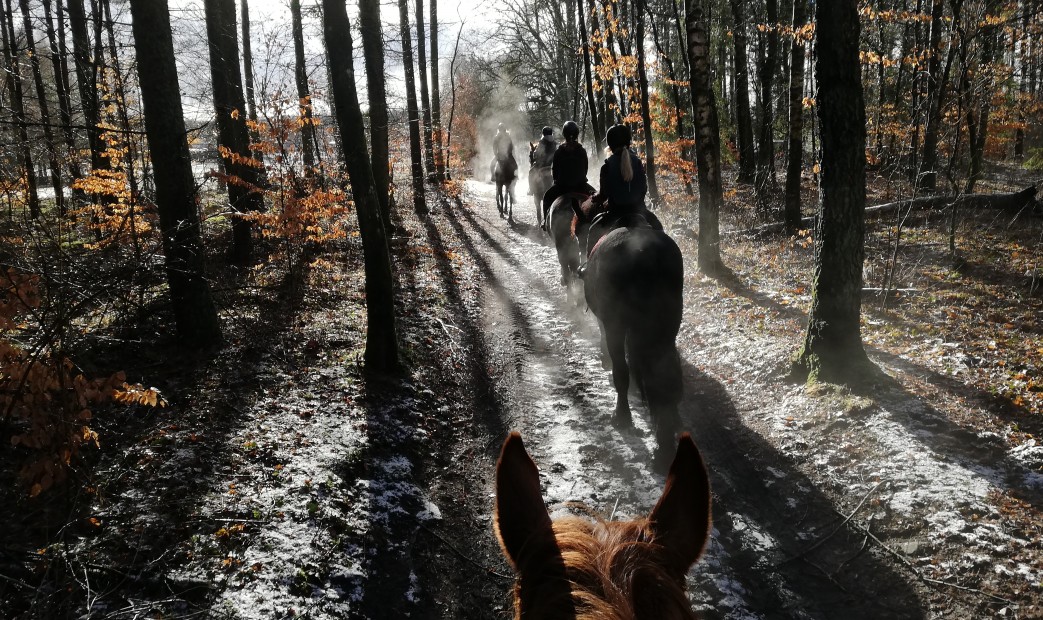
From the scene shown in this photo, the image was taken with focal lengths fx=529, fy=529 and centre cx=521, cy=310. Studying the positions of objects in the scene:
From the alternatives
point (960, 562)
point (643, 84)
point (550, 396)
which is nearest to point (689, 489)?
point (960, 562)

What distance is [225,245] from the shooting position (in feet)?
38.2

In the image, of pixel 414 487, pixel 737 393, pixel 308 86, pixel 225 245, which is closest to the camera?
pixel 414 487

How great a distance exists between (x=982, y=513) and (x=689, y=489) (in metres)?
3.95

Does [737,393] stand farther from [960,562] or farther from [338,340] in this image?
[338,340]

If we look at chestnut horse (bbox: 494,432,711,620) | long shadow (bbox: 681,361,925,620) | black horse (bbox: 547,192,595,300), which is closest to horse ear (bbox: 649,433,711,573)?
chestnut horse (bbox: 494,432,711,620)

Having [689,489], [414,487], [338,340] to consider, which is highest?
[689,489]

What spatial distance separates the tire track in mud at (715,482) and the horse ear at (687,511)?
405 mm

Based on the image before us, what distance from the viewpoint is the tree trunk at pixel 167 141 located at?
251 inches

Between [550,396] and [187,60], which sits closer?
[550,396]

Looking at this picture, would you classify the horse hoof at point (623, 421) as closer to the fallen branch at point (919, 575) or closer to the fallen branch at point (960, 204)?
the fallen branch at point (919, 575)

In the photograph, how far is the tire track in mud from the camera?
3.75 m

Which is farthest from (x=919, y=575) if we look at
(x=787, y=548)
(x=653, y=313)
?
(x=653, y=313)

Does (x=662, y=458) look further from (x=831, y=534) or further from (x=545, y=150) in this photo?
(x=545, y=150)

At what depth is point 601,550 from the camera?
52.1 inches
